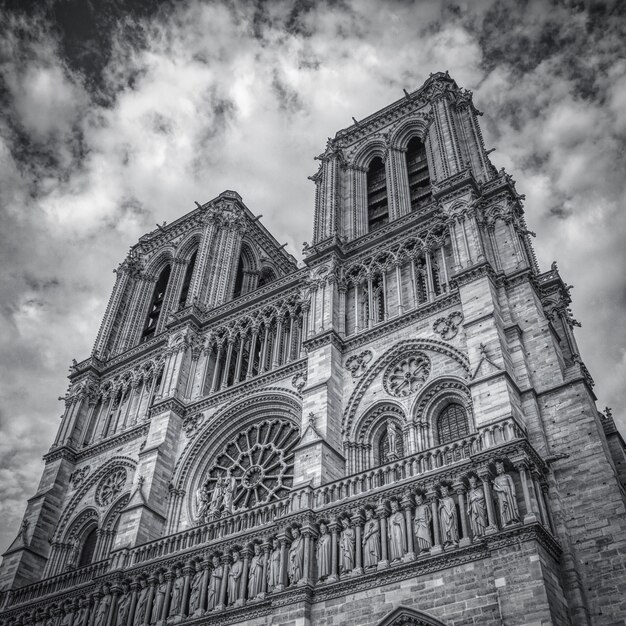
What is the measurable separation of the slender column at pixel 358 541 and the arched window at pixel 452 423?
148 inches

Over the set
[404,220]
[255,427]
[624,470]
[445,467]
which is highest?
[404,220]

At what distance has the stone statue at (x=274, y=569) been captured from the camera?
1731cm

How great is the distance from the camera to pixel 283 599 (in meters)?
16.8

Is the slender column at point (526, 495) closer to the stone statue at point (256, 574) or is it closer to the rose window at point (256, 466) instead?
the stone statue at point (256, 574)

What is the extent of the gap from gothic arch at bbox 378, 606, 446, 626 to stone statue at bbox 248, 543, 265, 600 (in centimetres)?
382

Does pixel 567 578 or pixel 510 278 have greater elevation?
pixel 510 278

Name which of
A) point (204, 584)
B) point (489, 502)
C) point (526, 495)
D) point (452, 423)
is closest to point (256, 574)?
point (204, 584)

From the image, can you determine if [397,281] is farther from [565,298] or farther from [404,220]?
[565,298]

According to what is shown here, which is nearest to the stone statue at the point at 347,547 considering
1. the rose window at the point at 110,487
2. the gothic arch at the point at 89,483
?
the gothic arch at the point at 89,483

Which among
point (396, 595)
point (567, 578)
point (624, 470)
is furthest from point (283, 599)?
point (624, 470)

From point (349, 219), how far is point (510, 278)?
9883 mm

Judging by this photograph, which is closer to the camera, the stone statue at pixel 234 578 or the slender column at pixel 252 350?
the stone statue at pixel 234 578

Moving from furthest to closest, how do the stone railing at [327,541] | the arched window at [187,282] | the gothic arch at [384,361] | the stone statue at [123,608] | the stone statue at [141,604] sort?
1. the arched window at [187,282]
2. the gothic arch at [384,361]
3. the stone statue at [123,608]
4. the stone statue at [141,604]
5. the stone railing at [327,541]

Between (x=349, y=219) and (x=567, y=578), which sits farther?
(x=349, y=219)
